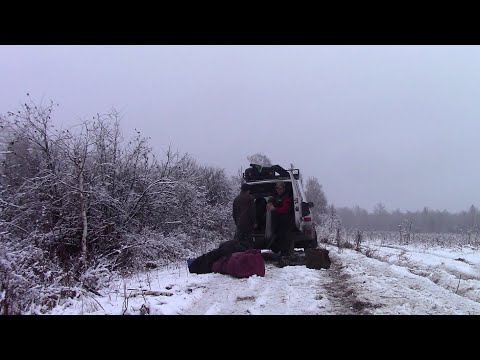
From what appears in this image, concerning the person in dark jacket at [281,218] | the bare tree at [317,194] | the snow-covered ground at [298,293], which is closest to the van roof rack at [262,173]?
the person in dark jacket at [281,218]

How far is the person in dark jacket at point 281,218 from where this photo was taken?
32.9ft

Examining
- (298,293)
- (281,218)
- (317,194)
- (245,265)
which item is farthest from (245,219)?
(317,194)

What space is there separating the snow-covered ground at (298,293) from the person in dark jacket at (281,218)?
3.42ft

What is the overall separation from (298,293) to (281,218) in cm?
381

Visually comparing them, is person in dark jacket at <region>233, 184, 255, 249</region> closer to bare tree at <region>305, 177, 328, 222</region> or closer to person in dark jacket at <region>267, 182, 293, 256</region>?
person in dark jacket at <region>267, 182, 293, 256</region>

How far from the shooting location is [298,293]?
6312 mm

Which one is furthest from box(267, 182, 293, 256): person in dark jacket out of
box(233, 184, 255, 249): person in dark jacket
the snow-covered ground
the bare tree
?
the bare tree

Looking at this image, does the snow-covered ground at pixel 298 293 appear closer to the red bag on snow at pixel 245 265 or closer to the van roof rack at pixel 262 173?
the red bag on snow at pixel 245 265

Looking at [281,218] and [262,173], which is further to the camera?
[262,173]

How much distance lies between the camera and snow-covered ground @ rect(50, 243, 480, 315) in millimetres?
5125

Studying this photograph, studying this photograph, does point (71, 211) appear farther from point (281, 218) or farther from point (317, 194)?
point (317, 194)
